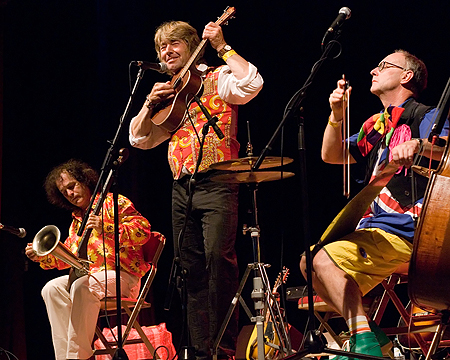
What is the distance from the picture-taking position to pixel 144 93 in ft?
16.0

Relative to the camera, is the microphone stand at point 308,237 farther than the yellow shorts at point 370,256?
No

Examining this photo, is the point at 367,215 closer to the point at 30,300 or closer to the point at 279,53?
the point at 279,53

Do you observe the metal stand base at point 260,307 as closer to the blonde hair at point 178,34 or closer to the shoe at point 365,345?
the shoe at point 365,345

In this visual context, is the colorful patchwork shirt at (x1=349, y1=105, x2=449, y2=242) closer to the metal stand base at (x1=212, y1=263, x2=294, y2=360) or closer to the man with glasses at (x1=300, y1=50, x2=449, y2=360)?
the man with glasses at (x1=300, y1=50, x2=449, y2=360)

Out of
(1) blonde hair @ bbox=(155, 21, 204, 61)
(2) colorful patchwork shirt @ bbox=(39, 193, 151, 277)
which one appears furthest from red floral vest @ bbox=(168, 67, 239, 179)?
(2) colorful patchwork shirt @ bbox=(39, 193, 151, 277)

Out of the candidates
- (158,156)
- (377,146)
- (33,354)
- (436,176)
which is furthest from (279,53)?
(33,354)

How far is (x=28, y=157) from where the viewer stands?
4594 millimetres

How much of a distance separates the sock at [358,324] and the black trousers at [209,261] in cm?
87

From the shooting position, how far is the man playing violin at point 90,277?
2996 mm

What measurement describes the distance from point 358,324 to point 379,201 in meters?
0.55

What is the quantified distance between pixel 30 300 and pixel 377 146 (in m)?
3.26

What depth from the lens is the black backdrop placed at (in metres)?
3.89

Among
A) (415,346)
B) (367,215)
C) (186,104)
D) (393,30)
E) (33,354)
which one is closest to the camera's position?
(367,215)

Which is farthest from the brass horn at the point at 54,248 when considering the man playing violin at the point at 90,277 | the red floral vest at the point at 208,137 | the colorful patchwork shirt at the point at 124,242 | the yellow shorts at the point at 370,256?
the yellow shorts at the point at 370,256
